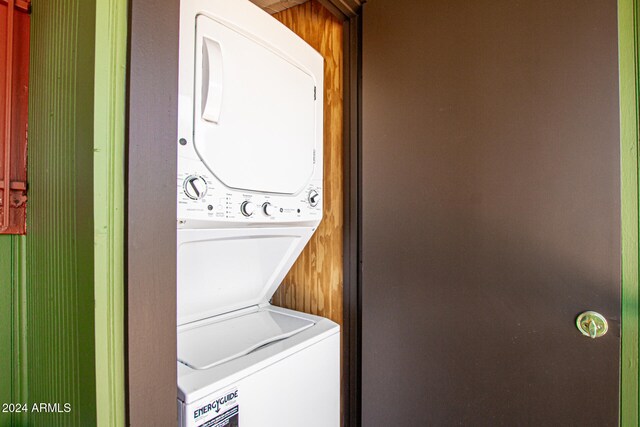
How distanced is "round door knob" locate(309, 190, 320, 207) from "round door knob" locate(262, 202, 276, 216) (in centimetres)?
30

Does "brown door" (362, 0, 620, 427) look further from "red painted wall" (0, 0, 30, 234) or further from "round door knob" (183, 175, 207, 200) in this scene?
"red painted wall" (0, 0, 30, 234)

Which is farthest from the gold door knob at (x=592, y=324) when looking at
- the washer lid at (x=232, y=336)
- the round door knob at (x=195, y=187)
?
the round door knob at (x=195, y=187)

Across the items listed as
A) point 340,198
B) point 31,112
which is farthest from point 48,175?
point 340,198

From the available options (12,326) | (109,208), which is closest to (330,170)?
(109,208)

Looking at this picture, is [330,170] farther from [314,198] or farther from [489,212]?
[489,212]

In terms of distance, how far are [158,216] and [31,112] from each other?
835 millimetres

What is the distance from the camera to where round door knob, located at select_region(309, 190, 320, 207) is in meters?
1.73

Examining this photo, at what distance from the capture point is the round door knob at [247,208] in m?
1.34

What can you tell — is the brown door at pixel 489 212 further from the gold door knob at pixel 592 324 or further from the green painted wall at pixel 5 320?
the green painted wall at pixel 5 320

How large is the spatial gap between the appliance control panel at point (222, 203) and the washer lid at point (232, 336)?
1.82 feet

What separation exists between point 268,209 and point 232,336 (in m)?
0.65

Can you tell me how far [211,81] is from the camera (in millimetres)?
1218

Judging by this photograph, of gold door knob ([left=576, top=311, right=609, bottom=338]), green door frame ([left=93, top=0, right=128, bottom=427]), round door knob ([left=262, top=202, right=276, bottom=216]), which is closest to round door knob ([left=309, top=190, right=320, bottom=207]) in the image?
round door knob ([left=262, top=202, right=276, bottom=216])

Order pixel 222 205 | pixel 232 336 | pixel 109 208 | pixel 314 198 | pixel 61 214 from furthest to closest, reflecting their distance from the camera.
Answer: pixel 314 198
pixel 232 336
pixel 222 205
pixel 61 214
pixel 109 208
